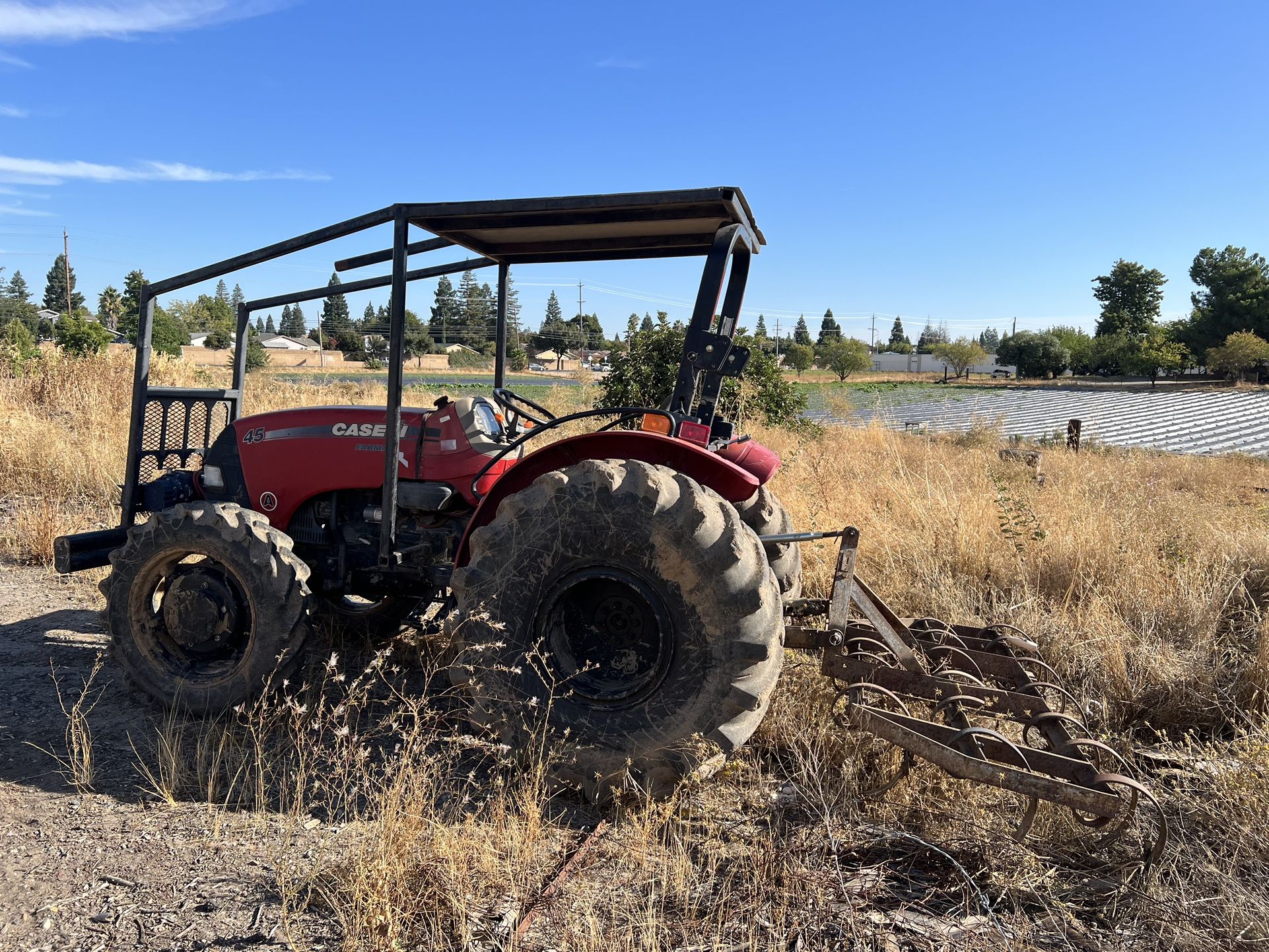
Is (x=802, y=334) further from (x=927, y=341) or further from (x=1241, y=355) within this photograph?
(x=1241, y=355)

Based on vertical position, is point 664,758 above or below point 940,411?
below

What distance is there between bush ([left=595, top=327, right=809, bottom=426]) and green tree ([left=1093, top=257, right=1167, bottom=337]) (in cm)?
6875

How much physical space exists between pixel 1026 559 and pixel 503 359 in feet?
12.3

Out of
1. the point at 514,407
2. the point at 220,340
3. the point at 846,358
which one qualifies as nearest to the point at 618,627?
the point at 514,407

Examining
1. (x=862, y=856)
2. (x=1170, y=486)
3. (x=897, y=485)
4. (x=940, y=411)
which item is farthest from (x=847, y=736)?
(x=940, y=411)

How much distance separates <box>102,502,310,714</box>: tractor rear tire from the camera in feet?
11.8

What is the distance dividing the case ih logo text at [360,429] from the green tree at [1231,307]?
59.5 metres

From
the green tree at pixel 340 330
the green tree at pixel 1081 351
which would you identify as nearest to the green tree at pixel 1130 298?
the green tree at pixel 1081 351

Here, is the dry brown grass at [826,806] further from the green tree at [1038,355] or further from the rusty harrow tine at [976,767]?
the green tree at [1038,355]

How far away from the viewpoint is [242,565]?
365 centimetres

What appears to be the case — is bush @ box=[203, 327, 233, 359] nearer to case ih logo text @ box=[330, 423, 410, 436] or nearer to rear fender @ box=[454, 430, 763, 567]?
case ih logo text @ box=[330, 423, 410, 436]

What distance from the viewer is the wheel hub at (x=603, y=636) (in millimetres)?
3088

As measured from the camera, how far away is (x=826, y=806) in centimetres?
305

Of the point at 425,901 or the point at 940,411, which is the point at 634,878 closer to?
the point at 425,901
